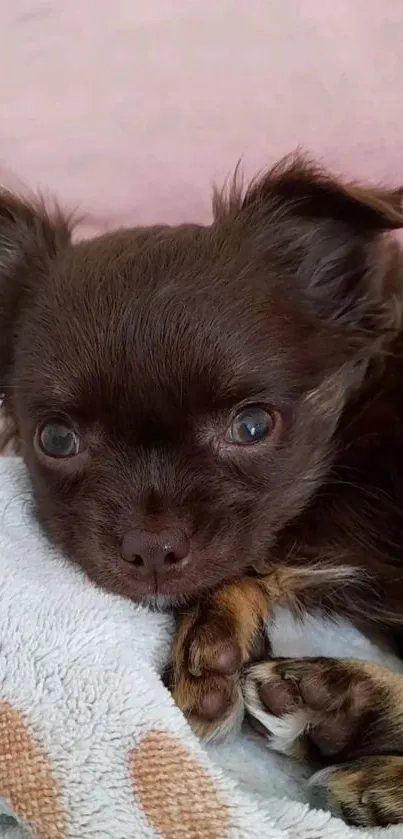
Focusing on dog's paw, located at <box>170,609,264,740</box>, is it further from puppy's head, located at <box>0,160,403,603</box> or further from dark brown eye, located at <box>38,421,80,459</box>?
dark brown eye, located at <box>38,421,80,459</box>

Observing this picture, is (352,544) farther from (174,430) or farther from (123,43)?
(123,43)

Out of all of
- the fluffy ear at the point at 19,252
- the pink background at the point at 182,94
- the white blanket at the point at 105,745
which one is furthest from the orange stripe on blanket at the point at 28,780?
the pink background at the point at 182,94

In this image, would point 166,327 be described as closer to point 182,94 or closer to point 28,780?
point 28,780

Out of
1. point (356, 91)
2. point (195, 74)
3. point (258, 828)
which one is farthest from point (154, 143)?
point (258, 828)

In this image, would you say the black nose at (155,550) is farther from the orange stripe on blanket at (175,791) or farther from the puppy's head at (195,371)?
the orange stripe on blanket at (175,791)

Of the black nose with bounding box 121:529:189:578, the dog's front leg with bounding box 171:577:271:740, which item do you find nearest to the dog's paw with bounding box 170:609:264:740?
the dog's front leg with bounding box 171:577:271:740

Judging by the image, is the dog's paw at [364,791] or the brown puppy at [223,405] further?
the brown puppy at [223,405]
